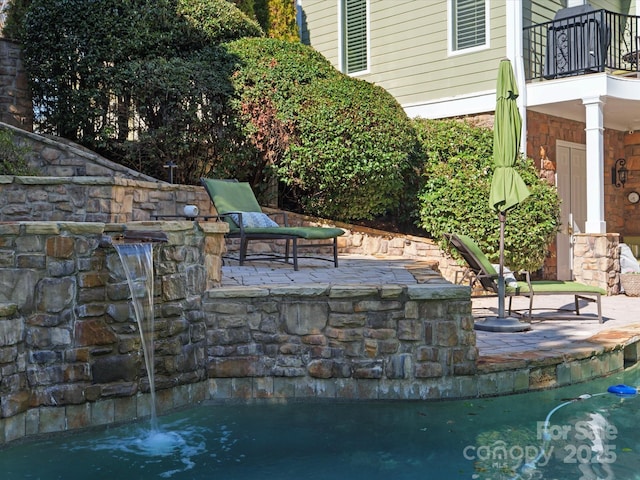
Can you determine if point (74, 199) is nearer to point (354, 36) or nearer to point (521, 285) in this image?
point (521, 285)

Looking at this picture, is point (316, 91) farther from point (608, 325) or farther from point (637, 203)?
point (637, 203)

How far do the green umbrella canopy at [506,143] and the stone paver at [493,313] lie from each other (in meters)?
0.98

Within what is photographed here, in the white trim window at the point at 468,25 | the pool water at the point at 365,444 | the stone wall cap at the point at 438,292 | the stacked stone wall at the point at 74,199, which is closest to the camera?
the pool water at the point at 365,444

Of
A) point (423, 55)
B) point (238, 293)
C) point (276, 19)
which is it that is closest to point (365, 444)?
point (238, 293)

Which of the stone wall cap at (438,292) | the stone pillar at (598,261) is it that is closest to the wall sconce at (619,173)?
the stone pillar at (598,261)

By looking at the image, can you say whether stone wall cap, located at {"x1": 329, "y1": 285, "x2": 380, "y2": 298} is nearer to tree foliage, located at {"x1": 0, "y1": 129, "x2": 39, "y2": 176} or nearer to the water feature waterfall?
the water feature waterfall

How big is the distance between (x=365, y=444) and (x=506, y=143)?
10.9 feet

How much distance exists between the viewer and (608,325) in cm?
669

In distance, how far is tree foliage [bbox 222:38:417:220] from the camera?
892cm

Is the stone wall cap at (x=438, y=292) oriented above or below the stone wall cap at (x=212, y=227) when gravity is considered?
below

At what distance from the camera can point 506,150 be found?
620cm

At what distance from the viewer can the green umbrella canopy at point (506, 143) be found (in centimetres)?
612

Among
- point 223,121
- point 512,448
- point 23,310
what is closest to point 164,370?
point 23,310

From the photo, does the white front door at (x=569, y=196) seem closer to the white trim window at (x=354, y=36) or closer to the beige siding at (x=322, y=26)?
the white trim window at (x=354, y=36)
